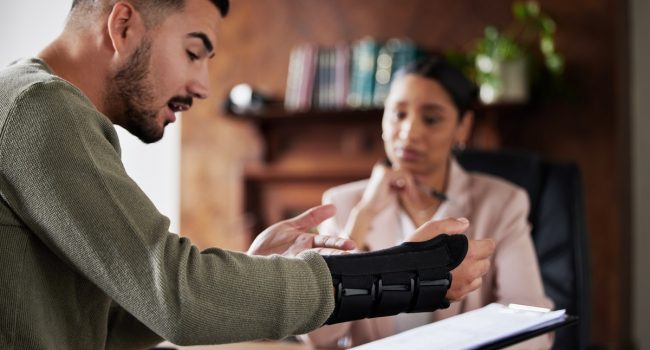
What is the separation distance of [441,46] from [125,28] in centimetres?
300

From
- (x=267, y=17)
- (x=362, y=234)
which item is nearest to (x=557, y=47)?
(x=267, y=17)

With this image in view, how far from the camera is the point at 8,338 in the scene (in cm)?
88

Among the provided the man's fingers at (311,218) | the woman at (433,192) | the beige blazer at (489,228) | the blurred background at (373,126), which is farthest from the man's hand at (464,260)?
the blurred background at (373,126)

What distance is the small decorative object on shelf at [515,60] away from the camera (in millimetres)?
3482

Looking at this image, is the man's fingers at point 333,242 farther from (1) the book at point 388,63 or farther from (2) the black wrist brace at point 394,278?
(1) the book at point 388,63

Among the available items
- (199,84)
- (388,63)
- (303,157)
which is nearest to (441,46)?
(388,63)

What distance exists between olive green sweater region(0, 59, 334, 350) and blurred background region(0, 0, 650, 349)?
2751 millimetres

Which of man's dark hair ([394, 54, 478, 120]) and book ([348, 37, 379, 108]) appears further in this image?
book ([348, 37, 379, 108])

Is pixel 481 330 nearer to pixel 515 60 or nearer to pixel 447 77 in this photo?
pixel 447 77

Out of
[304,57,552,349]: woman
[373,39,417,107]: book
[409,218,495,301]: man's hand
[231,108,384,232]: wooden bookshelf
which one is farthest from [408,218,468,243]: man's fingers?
[231,108,384,232]: wooden bookshelf

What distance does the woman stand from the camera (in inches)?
65.4

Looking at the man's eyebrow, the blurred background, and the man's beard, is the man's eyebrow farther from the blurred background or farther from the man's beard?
the blurred background

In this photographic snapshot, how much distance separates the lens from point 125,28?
1061 mm

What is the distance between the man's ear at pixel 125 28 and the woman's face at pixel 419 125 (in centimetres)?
93
